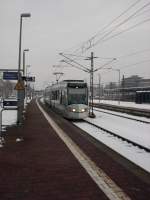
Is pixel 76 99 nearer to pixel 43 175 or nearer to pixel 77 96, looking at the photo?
pixel 77 96

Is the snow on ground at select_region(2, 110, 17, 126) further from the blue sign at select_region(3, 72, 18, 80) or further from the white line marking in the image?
the white line marking

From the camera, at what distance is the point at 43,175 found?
991 centimetres

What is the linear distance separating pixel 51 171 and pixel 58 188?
6.31ft

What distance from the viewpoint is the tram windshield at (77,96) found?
30344mm

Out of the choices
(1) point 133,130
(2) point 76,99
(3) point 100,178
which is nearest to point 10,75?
(2) point 76,99

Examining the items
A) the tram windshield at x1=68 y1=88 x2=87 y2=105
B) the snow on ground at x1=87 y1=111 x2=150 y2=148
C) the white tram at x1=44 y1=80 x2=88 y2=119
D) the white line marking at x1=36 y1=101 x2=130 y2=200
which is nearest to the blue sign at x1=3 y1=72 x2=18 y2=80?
the white tram at x1=44 y1=80 x2=88 y2=119

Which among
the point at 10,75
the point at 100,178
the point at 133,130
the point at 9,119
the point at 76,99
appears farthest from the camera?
the point at 9,119

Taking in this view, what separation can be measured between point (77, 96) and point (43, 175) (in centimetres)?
2071

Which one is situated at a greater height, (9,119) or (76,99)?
(76,99)

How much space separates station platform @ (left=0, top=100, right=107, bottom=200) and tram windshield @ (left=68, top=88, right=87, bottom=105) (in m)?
14.9

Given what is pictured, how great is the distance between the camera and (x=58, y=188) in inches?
336

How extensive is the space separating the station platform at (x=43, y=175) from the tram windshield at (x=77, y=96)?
14.9 meters

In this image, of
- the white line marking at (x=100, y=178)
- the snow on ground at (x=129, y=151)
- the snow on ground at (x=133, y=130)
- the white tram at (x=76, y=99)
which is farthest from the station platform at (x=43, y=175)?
the white tram at (x=76, y=99)

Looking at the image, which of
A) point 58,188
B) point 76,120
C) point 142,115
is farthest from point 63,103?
point 58,188
